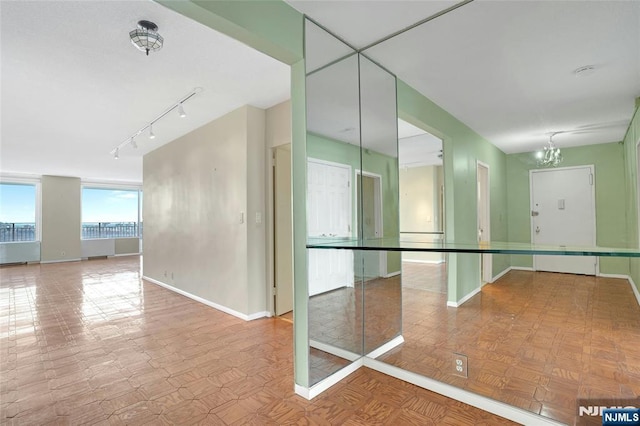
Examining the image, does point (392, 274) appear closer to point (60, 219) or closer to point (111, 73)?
point (111, 73)

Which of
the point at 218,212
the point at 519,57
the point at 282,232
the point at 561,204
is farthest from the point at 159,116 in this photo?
the point at 561,204

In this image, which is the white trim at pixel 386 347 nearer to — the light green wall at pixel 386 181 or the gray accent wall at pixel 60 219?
the light green wall at pixel 386 181

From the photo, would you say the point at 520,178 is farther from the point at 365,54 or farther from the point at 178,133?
the point at 178,133

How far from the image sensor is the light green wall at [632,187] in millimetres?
1369

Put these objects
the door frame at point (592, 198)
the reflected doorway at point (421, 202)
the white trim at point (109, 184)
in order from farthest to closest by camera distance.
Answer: the white trim at point (109, 184) < the reflected doorway at point (421, 202) < the door frame at point (592, 198)

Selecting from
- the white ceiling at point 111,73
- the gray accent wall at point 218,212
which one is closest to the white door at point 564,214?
the white ceiling at point 111,73

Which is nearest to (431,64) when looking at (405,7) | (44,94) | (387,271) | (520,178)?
(405,7)

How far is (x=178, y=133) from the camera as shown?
4.80 meters

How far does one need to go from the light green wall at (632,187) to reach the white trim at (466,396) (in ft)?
2.99

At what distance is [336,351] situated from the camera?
7.72 feet

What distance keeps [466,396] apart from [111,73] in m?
3.94

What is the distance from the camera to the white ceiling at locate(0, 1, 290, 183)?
210 cm

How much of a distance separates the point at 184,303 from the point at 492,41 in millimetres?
4648

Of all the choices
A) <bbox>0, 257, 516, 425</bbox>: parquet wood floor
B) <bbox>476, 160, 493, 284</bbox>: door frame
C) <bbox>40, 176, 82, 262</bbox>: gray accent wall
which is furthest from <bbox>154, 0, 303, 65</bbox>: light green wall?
<bbox>40, 176, 82, 262</bbox>: gray accent wall
